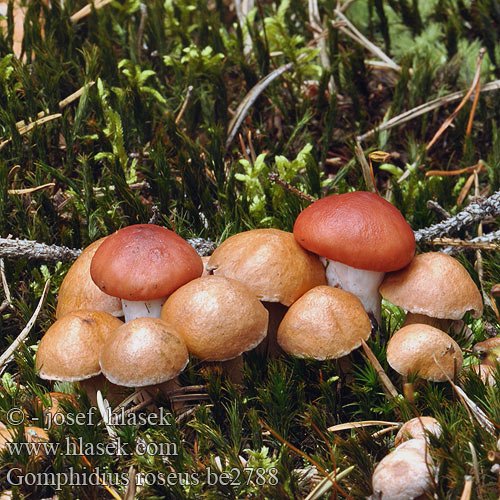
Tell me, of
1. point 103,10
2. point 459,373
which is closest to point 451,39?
point 103,10

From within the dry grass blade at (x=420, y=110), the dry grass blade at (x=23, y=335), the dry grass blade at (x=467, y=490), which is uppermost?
the dry grass blade at (x=23, y=335)

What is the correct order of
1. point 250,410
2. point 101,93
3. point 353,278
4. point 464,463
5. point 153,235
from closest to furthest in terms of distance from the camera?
1. point 464,463
2. point 250,410
3. point 153,235
4. point 353,278
5. point 101,93

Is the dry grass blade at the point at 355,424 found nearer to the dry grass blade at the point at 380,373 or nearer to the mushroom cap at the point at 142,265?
the dry grass blade at the point at 380,373

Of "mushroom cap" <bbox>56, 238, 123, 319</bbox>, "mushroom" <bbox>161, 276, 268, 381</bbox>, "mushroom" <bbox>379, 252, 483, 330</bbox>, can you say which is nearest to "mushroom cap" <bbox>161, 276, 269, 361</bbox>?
"mushroom" <bbox>161, 276, 268, 381</bbox>

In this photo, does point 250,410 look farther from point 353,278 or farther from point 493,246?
point 493,246

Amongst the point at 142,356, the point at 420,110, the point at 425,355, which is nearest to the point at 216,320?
the point at 142,356

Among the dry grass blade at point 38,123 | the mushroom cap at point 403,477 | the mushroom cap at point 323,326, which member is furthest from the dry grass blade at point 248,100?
the mushroom cap at point 403,477
